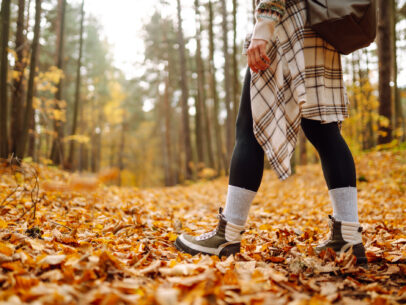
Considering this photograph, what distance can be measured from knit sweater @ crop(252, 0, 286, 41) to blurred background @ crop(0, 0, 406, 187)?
2689 millimetres

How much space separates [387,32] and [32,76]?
7565mm

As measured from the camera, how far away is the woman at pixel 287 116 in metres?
1.67

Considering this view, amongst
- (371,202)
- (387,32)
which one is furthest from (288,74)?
(387,32)

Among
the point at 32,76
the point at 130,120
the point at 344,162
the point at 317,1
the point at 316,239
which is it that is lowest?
the point at 316,239

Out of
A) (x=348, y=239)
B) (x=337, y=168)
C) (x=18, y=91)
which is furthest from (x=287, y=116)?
(x=18, y=91)

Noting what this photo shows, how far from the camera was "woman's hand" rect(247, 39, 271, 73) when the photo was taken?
1.64 meters

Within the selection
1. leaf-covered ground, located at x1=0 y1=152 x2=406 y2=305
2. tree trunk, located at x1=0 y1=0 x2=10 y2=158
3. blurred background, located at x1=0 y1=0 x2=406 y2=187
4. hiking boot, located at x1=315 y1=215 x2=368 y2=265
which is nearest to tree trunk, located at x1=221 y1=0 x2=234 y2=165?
blurred background, located at x1=0 y1=0 x2=406 y2=187

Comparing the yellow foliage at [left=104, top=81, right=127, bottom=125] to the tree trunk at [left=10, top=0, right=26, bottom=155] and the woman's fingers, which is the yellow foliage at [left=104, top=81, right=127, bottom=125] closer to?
the tree trunk at [left=10, top=0, right=26, bottom=155]

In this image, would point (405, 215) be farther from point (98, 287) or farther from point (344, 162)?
point (98, 287)

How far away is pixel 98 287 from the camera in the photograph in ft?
3.83

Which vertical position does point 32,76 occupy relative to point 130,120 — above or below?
below

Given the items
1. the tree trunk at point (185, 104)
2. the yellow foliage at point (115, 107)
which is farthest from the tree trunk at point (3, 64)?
the yellow foliage at point (115, 107)

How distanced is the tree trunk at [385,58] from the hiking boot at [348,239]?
629cm

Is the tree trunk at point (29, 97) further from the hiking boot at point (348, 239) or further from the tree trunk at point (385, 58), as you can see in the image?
the tree trunk at point (385, 58)
